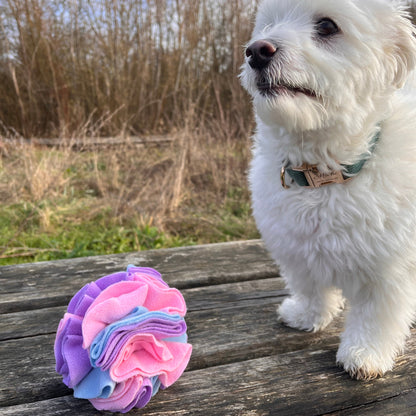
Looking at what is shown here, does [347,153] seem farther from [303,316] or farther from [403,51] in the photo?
[303,316]

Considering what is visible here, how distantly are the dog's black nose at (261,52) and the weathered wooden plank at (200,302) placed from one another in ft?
3.18

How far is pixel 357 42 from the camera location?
1305mm

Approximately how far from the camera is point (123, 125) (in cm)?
505

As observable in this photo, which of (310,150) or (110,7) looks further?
(110,7)

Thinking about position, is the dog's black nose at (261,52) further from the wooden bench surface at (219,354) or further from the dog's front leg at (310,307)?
the wooden bench surface at (219,354)

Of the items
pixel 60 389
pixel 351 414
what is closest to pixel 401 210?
pixel 351 414

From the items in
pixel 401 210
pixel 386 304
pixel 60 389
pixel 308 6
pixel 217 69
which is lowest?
pixel 217 69

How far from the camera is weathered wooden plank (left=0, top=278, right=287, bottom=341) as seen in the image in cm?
159

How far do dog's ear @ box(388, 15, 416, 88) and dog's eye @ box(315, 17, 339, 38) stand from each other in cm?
20

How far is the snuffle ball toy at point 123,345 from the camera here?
115cm

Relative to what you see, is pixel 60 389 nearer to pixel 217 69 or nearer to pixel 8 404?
pixel 8 404

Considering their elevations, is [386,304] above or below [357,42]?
below

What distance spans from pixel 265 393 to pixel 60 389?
0.62m

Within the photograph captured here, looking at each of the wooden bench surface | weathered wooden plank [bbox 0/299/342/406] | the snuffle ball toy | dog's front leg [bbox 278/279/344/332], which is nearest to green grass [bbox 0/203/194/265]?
the wooden bench surface
